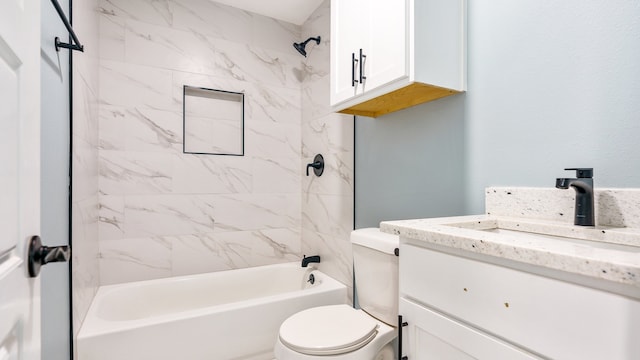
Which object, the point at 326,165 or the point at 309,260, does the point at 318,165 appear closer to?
the point at 326,165

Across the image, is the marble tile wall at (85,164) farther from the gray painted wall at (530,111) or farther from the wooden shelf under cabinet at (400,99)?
the gray painted wall at (530,111)

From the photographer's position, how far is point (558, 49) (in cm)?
100

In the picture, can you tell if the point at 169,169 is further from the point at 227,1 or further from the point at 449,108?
the point at 449,108

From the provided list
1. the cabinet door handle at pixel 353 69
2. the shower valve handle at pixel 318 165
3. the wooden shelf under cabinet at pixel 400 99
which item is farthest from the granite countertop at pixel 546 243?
the shower valve handle at pixel 318 165

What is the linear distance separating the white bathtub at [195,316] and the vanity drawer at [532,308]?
116cm

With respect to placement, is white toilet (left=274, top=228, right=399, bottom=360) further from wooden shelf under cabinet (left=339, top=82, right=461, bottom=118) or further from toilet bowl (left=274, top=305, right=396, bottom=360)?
wooden shelf under cabinet (left=339, top=82, right=461, bottom=118)

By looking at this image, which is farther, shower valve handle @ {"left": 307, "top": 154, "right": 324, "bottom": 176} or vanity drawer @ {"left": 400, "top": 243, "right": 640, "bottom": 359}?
shower valve handle @ {"left": 307, "top": 154, "right": 324, "bottom": 176}

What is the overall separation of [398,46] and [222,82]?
1677 mm

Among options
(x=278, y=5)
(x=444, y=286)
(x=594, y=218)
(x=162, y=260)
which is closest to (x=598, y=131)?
(x=594, y=218)

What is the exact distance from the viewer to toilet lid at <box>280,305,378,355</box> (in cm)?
122

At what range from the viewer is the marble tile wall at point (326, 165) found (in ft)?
7.02

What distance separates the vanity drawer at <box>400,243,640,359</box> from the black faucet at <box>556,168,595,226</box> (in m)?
0.38

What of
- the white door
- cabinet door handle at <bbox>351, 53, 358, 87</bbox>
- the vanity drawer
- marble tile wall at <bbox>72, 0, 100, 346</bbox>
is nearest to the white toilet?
the vanity drawer

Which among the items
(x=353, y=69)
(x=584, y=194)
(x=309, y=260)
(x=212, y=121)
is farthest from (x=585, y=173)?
(x=212, y=121)
